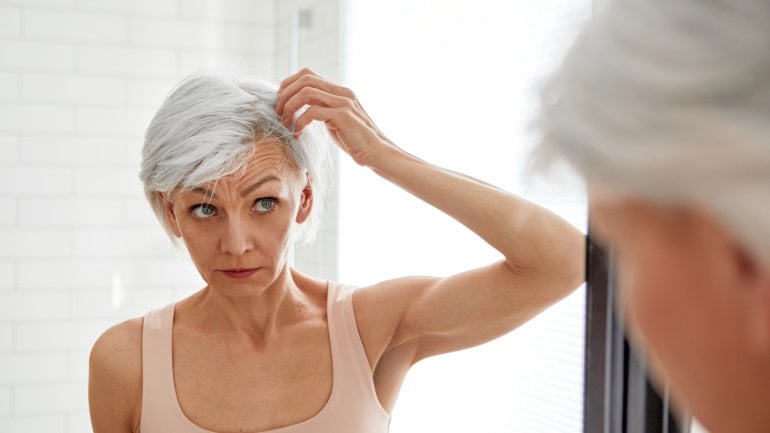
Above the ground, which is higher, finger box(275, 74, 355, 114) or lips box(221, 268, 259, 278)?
finger box(275, 74, 355, 114)

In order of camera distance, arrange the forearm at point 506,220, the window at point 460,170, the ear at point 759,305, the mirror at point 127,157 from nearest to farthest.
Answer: the ear at point 759,305
the forearm at point 506,220
the window at point 460,170
the mirror at point 127,157

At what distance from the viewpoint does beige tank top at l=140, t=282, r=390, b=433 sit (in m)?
1.20

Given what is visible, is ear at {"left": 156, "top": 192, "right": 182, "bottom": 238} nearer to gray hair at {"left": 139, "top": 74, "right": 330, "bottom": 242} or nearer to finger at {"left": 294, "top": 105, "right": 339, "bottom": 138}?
gray hair at {"left": 139, "top": 74, "right": 330, "bottom": 242}

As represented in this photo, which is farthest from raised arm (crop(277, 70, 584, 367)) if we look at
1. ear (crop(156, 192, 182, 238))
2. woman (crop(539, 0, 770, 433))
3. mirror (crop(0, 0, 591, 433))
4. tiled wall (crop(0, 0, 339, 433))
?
tiled wall (crop(0, 0, 339, 433))

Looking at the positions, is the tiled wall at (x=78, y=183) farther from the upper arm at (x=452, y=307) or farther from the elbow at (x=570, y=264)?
the elbow at (x=570, y=264)

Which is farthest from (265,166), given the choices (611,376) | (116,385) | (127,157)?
(127,157)

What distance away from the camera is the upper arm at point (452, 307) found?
1.11 meters

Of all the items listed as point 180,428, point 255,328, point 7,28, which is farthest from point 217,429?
point 7,28

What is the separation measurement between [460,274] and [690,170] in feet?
2.69

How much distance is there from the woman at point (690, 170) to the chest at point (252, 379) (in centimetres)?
89

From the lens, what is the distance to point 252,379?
1.28 meters

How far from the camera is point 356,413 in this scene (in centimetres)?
121

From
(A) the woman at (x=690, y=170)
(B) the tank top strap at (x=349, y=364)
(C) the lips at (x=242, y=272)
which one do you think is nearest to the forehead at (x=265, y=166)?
(C) the lips at (x=242, y=272)

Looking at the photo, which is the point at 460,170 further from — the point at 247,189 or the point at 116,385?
the point at 116,385
